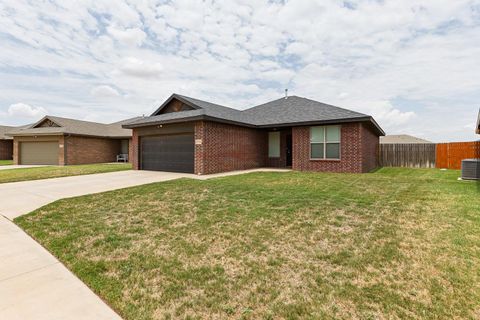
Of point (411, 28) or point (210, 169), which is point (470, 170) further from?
point (210, 169)

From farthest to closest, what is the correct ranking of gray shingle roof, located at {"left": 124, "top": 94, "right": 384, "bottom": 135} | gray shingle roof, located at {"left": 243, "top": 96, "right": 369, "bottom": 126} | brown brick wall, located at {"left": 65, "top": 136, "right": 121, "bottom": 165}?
brown brick wall, located at {"left": 65, "top": 136, "right": 121, "bottom": 165} < gray shingle roof, located at {"left": 243, "top": 96, "right": 369, "bottom": 126} < gray shingle roof, located at {"left": 124, "top": 94, "right": 384, "bottom": 135}

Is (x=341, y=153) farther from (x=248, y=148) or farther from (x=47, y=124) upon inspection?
(x=47, y=124)

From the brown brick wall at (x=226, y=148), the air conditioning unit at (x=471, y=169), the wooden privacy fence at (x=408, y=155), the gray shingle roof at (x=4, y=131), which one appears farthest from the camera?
the gray shingle roof at (x=4, y=131)

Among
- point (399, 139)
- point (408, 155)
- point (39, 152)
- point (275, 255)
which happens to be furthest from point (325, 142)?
point (399, 139)

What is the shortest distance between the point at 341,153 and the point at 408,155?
31.0 feet

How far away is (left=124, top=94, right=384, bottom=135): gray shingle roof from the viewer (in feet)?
41.0

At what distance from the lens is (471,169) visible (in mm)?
9789

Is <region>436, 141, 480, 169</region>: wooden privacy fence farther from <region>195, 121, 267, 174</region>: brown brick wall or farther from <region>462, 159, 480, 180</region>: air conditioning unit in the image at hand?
<region>195, 121, 267, 174</region>: brown brick wall

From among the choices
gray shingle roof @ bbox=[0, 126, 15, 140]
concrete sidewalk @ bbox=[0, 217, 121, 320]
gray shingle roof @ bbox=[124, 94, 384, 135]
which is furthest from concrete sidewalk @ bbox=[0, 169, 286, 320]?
gray shingle roof @ bbox=[0, 126, 15, 140]

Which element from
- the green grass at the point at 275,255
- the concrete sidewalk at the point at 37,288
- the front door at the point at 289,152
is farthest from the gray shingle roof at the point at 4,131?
the concrete sidewalk at the point at 37,288

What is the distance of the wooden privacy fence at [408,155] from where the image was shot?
17.7m

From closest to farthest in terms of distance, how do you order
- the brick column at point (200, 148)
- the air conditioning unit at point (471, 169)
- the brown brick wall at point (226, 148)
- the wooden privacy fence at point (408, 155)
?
1. the air conditioning unit at point (471, 169)
2. the brick column at point (200, 148)
3. the brown brick wall at point (226, 148)
4. the wooden privacy fence at point (408, 155)

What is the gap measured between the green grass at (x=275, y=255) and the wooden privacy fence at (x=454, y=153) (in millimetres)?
13898

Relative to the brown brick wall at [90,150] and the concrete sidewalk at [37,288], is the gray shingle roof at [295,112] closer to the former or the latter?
the concrete sidewalk at [37,288]
